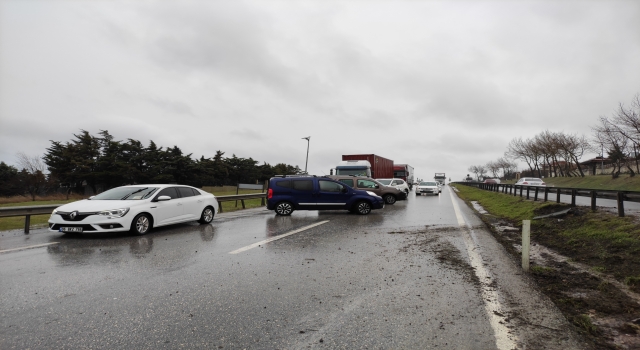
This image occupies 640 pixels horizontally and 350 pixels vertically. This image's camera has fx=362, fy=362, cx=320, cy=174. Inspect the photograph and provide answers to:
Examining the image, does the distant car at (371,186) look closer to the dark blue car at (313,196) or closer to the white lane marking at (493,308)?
the dark blue car at (313,196)

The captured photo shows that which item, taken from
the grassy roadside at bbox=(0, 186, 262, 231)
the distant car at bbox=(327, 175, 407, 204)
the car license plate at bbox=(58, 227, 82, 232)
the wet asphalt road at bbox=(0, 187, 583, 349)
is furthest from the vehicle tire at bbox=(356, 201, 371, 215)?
the car license plate at bbox=(58, 227, 82, 232)

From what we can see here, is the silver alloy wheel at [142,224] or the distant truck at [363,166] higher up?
the distant truck at [363,166]

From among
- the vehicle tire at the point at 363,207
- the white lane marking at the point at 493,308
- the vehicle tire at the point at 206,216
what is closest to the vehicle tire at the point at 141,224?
the vehicle tire at the point at 206,216

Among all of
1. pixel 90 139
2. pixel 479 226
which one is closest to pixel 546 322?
pixel 479 226

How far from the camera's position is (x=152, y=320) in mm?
3717

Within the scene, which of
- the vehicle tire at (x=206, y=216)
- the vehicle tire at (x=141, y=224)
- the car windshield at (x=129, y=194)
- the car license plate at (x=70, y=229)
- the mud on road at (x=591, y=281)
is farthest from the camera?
→ the vehicle tire at (x=206, y=216)

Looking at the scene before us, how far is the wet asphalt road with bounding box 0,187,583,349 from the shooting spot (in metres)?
3.33

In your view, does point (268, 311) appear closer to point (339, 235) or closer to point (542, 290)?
point (542, 290)

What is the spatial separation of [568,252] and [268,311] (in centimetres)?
672

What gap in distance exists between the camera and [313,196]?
15406 millimetres

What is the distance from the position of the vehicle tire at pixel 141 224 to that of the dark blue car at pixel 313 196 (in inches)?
226

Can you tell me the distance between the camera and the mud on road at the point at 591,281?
3.61m

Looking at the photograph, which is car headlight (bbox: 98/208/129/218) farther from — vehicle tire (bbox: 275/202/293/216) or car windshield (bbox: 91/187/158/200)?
vehicle tire (bbox: 275/202/293/216)

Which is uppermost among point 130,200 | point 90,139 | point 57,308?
point 90,139
